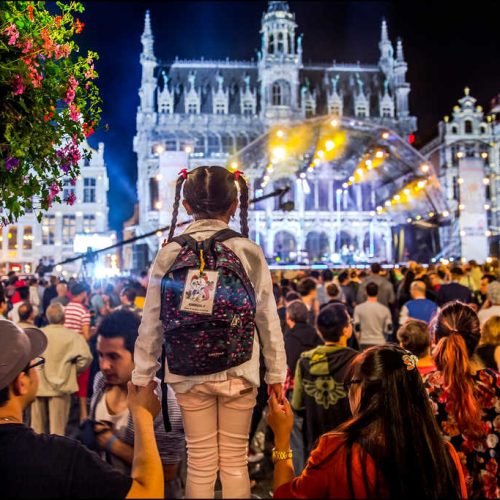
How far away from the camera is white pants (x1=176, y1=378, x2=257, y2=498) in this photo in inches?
96.0

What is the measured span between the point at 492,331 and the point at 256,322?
8.68ft

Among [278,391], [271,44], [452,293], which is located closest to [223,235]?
[278,391]

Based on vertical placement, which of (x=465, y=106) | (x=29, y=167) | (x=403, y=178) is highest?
(x=465, y=106)

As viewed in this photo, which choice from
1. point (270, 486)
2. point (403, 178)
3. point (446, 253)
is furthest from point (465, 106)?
point (270, 486)

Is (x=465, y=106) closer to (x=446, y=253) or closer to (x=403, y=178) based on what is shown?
(x=403, y=178)

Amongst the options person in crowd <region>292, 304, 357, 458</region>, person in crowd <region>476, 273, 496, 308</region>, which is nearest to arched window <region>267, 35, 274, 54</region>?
person in crowd <region>476, 273, 496, 308</region>

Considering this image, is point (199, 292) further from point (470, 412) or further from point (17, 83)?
point (470, 412)

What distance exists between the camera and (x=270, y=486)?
5199 mm

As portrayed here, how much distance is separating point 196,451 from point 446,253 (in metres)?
27.0

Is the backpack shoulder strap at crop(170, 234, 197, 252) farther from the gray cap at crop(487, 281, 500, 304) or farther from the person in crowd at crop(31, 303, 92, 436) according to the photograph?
the gray cap at crop(487, 281, 500, 304)

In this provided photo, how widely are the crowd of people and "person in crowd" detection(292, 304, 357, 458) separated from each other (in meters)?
0.01

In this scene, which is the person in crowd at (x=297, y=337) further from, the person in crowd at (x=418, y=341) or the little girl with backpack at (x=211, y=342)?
the little girl with backpack at (x=211, y=342)

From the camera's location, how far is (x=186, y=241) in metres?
2.51

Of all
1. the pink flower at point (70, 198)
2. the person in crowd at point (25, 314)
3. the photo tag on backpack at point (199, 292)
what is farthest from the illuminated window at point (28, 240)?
the photo tag on backpack at point (199, 292)
